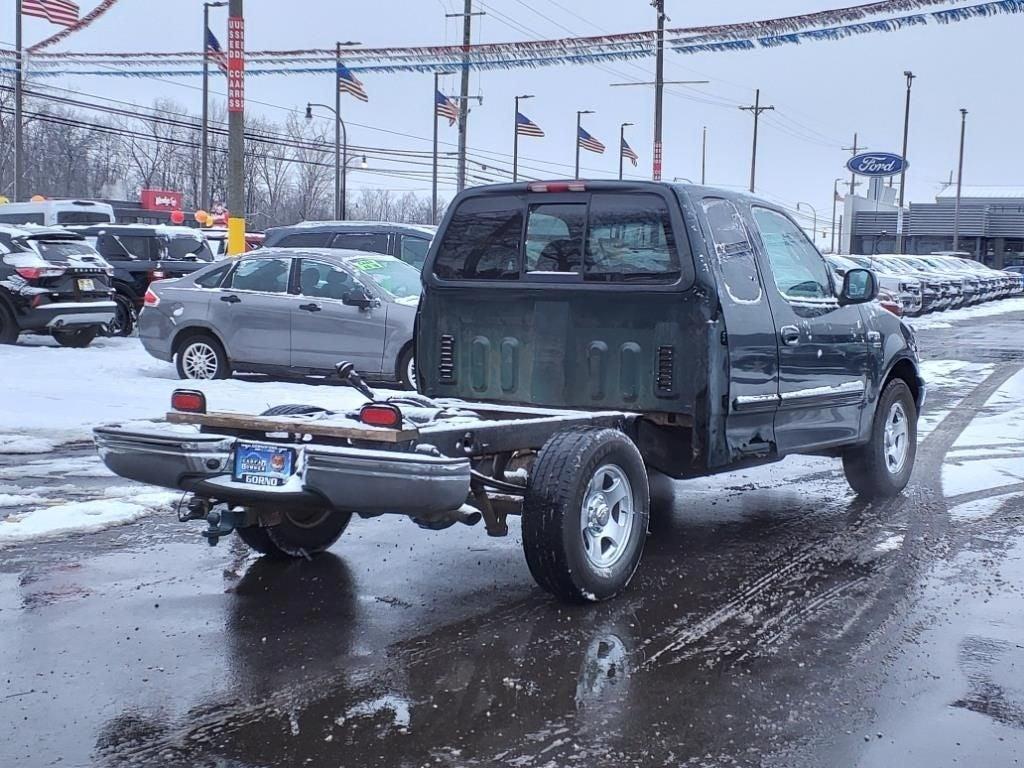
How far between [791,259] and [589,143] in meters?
33.7

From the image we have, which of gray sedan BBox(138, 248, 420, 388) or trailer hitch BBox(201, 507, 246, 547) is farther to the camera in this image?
gray sedan BBox(138, 248, 420, 388)

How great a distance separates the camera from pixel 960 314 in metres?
35.1

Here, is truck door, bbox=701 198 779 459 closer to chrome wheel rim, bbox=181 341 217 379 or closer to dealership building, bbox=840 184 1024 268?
chrome wheel rim, bbox=181 341 217 379

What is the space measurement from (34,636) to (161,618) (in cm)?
53

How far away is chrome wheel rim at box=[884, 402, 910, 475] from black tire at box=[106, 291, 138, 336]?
1445cm

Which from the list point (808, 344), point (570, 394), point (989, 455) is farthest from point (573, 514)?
point (989, 455)

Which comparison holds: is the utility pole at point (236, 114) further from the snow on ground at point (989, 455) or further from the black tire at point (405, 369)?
the snow on ground at point (989, 455)

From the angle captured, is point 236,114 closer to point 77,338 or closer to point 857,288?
point 77,338

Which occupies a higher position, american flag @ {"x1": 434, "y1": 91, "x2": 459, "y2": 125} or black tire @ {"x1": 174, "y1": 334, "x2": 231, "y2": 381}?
american flag @ {"x1": 434, "y1": 91, "x2": 459, "y2": 125}

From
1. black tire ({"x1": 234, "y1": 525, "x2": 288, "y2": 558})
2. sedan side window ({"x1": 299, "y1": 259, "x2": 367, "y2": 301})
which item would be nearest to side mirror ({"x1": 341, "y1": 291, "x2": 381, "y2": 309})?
sedan side window ({"x1": 299, "y1": 259, "x2": 367, "y2": 301})

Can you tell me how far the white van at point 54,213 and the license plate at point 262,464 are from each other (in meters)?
23.3

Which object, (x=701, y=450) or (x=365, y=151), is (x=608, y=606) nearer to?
(x=701, y=450)

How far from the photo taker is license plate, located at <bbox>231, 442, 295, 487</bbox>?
511 cm

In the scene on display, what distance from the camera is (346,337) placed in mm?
13195
